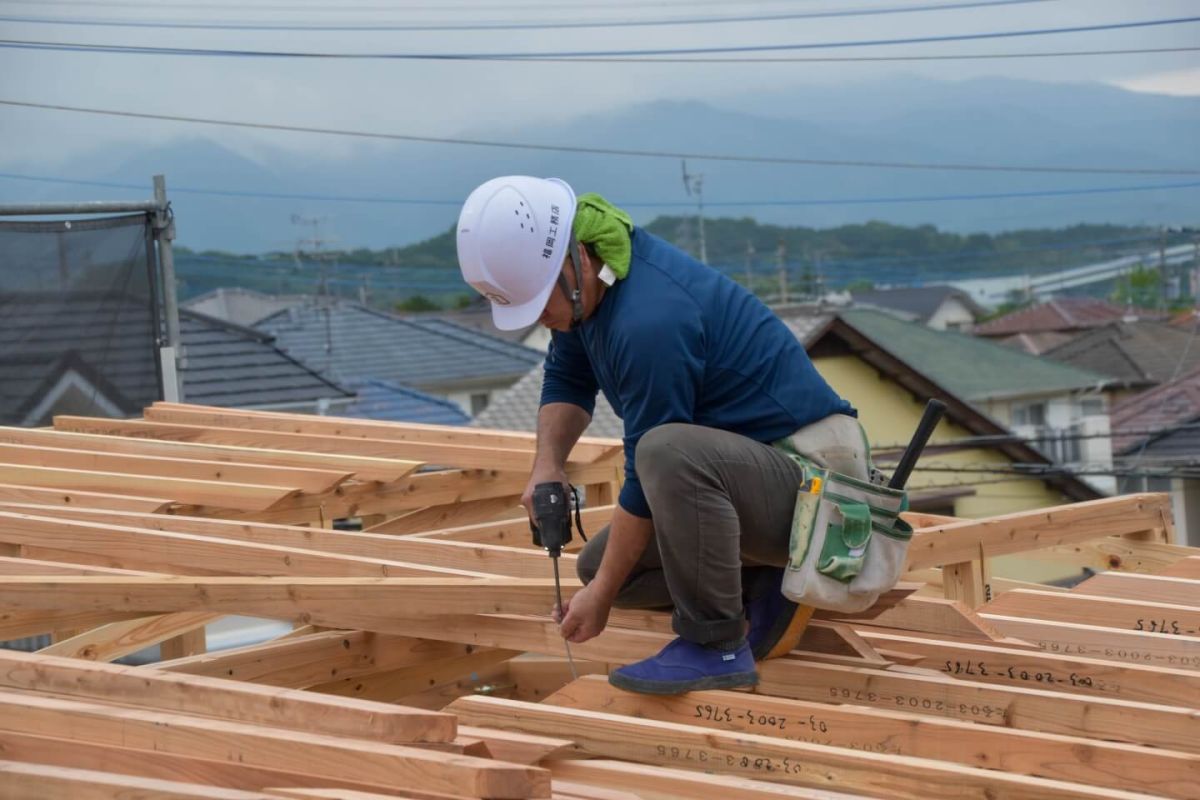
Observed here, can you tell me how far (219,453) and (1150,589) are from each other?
3.89 metres

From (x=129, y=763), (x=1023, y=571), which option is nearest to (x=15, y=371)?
(x=129, y=763)

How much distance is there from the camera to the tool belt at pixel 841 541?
345 cm

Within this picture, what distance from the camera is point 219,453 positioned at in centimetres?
621

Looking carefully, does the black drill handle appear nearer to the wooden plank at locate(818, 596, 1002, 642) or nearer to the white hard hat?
the wooden plank at locate(818, 596, 1002, 642)

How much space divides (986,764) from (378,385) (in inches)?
1090

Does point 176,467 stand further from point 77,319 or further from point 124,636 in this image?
point 77,319

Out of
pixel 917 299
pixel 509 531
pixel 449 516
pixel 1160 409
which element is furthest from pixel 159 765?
pixel 917 299

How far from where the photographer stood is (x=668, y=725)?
131 inches

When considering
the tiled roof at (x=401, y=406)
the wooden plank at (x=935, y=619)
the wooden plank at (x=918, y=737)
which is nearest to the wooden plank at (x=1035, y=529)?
the wooden plank at (x=935, y=619)

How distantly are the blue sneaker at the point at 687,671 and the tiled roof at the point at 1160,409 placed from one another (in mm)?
27089

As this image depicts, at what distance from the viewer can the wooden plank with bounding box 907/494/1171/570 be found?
4750 millimetres

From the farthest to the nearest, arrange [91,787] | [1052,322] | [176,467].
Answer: [1052,322]
[176,467]
[91,787]

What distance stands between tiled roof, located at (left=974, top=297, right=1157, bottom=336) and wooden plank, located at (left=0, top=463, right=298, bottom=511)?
56.0 metres

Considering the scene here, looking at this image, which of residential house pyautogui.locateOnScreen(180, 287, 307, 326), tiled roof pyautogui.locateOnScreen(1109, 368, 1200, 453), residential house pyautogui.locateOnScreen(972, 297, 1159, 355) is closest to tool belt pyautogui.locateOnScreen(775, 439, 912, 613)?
tiled roof pyautogui.locateOnScreen(1109, 368, 1200, 453)
